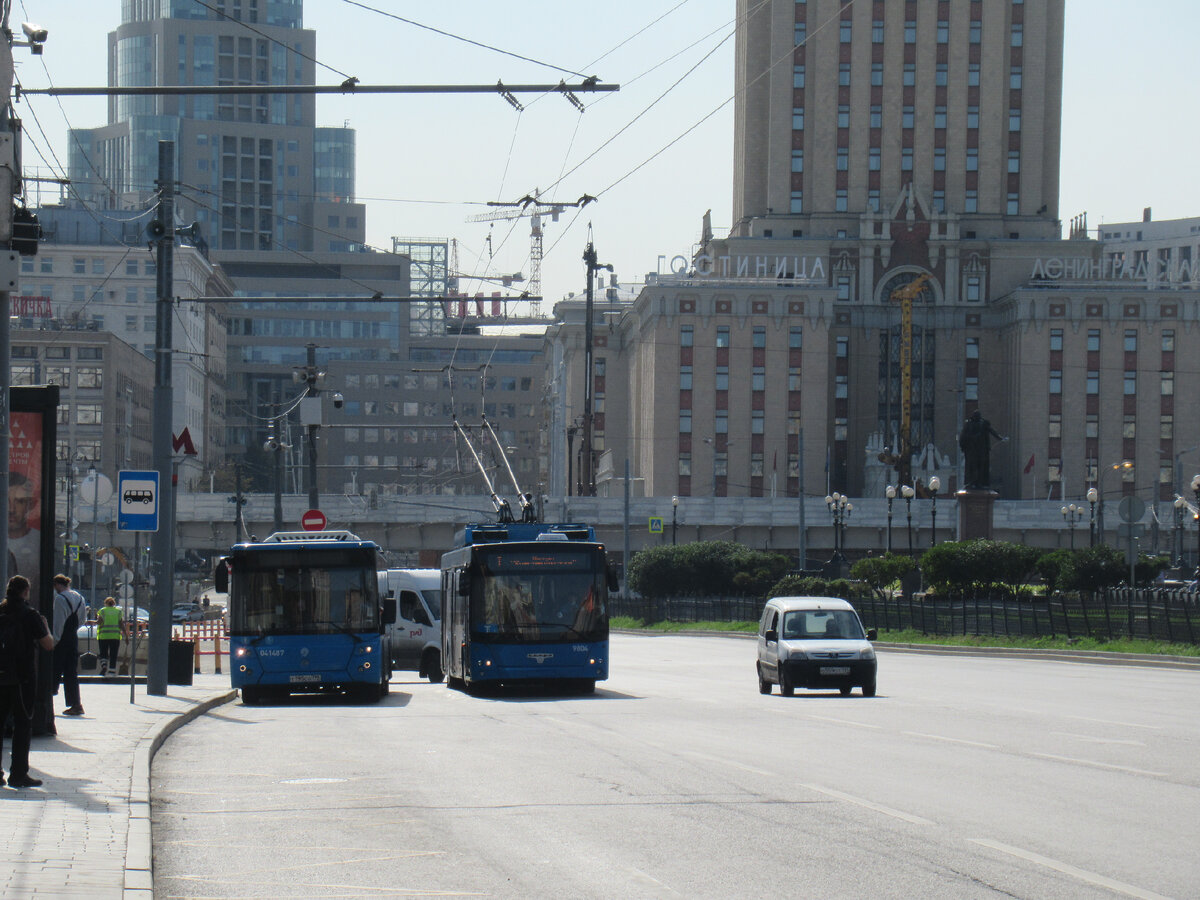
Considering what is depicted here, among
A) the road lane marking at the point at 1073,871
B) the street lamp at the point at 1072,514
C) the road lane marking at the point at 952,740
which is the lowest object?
Answer: the road lane marking at the point at 952,740

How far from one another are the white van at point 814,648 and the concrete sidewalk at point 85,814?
1034 cm

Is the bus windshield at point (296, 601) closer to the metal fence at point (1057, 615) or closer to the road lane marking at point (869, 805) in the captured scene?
the road lane marking at point (869, 805)

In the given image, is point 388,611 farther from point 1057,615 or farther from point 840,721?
point 1057,615

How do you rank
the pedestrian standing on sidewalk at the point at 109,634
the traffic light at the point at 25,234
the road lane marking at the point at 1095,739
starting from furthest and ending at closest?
1. the pedestrian standing on sidewalk at the point at 109,634
2. the road lane marking at the point at 1095,739
3. the traffic light at the point at 25,234

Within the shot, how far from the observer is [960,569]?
57.2 m

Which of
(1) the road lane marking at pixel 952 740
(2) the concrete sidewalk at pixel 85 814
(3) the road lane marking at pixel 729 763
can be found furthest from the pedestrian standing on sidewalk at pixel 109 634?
(3) the road lane marking at pixel 729 763

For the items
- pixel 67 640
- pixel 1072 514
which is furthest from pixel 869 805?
pixel 1072 514

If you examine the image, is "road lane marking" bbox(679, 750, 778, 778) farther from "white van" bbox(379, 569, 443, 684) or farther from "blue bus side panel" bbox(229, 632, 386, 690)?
"white van" bbox(379, 569, 443, 684)

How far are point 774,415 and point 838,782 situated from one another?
11020 centimetres

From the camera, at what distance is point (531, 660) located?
27453 millimetres

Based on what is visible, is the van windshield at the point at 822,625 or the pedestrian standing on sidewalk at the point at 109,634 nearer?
the van windshield at the point at 822,625

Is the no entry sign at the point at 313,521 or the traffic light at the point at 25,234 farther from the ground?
the traffic light at the point at 25,234

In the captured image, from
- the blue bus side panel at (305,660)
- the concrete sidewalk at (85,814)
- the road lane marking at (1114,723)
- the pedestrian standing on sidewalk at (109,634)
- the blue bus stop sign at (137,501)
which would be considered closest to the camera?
the concrete sidewalk at (85,814)

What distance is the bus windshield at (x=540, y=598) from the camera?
27.5 meters
